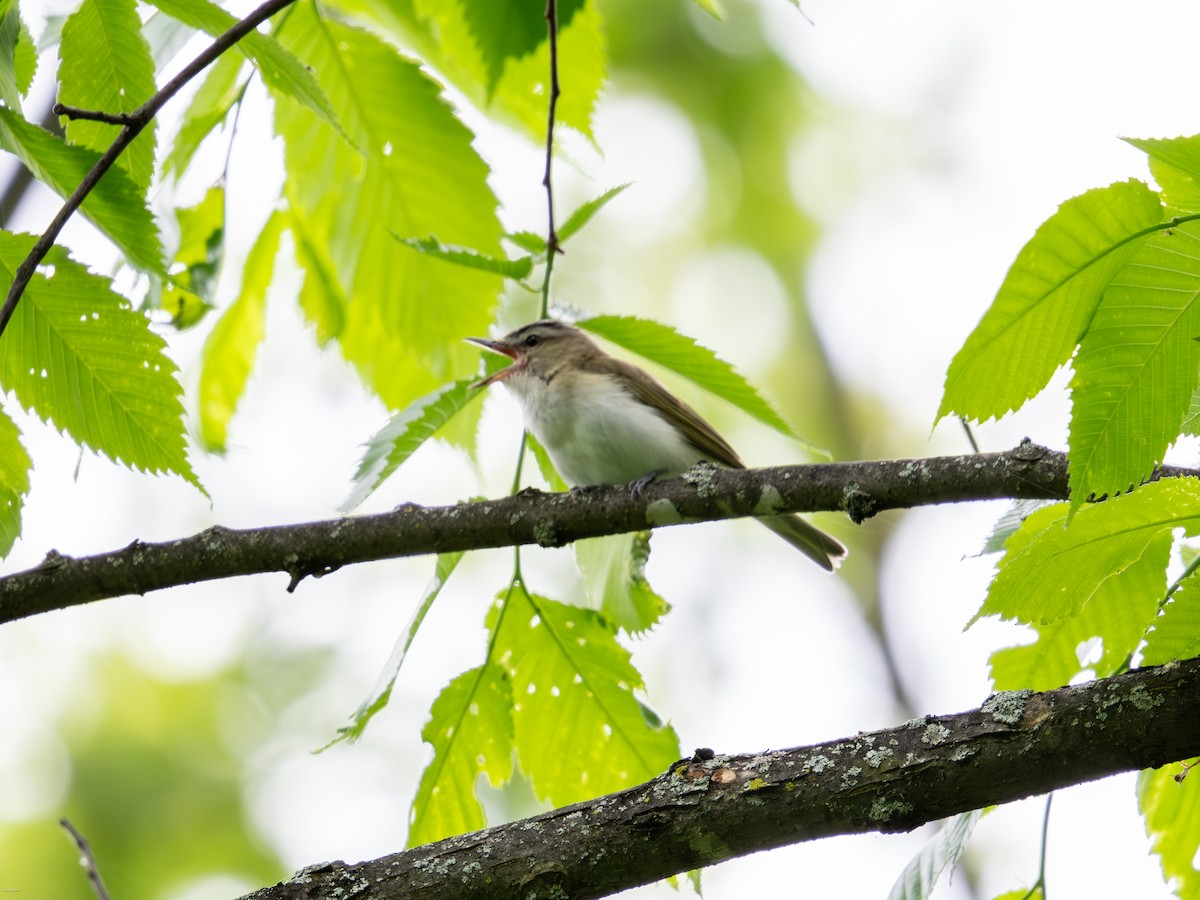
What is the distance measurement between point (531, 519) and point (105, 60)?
1.38m

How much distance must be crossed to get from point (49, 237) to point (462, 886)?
1.38 m

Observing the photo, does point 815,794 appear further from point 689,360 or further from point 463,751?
point 689,360

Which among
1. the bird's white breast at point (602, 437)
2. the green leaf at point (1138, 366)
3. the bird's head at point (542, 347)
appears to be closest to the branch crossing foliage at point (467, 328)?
the green leaf at point (1138, 366)

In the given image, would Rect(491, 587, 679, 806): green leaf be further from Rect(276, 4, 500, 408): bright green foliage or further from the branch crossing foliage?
Rect(276, 4, 500, 408): bright green foliage

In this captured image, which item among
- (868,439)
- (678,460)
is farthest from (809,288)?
(678,460)

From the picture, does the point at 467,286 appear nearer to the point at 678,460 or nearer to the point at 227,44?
the point at 227,44

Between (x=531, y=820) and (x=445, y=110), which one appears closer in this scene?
(x=531, y=820)

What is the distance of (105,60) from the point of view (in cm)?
217

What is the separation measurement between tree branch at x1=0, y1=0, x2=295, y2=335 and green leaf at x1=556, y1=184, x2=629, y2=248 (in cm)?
83

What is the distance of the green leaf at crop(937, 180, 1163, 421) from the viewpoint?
5.57 feet

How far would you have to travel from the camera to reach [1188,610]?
2.05m

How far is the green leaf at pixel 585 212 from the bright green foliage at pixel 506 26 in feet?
1.23

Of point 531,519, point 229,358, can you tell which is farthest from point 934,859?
point 229,358

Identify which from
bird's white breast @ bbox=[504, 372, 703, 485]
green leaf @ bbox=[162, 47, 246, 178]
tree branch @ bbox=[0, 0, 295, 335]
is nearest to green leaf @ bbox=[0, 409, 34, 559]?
tree branch @ bbox=[0, 0, 295, 335]
